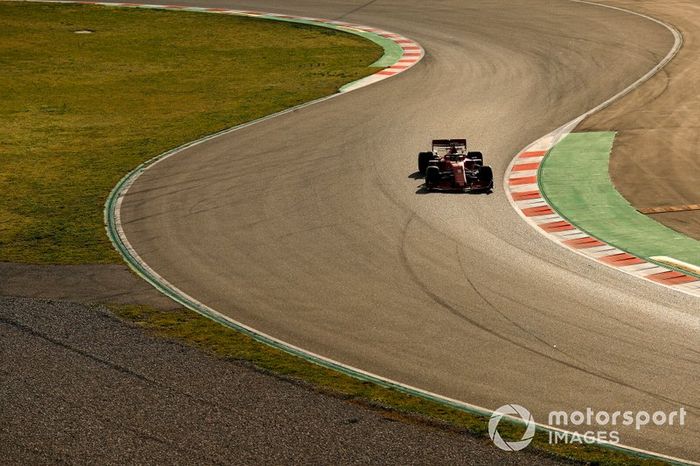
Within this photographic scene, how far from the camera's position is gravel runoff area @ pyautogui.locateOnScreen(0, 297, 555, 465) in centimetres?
1162

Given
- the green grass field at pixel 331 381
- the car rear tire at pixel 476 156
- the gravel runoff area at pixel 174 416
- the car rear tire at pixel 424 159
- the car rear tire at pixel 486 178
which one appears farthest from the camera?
the car rear tire at pixel 424 159

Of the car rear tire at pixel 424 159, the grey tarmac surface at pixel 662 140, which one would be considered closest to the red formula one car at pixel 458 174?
the car rear tire at pixel 424 159

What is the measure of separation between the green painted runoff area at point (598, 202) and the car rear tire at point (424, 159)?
7.74 feet

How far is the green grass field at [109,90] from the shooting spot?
71.6ft

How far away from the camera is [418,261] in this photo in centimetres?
1784

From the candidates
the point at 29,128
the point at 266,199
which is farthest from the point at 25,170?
the point at 266,199

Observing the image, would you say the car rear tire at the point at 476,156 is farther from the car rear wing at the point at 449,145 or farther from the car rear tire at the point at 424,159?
the car rear tire at the point at 424,159

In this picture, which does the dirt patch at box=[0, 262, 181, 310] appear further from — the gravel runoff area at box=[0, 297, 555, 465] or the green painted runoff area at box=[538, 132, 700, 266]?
the green painted runoff area at box=[538, 132, 700, 266]

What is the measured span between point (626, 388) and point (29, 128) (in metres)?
20.5

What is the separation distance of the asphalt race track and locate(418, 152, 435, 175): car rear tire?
37 cm

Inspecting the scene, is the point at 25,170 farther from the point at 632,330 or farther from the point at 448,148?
the point at 632,330

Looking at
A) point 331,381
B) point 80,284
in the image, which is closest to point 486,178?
point 80,284

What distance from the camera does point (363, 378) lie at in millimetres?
13711

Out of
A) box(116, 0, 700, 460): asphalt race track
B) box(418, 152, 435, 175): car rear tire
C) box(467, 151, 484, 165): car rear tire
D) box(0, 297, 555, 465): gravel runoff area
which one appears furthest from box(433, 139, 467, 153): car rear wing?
box(0, 297, 555, 465): gravel runoff area
